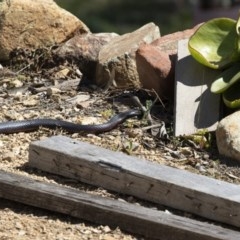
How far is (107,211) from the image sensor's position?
4.52m

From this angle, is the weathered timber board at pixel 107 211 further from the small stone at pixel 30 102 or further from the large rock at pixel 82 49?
the large rock at pixel 82 49

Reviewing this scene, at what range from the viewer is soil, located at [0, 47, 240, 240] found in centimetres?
457

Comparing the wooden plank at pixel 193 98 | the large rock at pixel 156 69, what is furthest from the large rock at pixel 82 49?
the wooden plank at pixel 193 98

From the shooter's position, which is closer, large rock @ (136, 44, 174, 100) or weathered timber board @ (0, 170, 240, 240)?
weathered timber board @ (0, 170, 240, 240)

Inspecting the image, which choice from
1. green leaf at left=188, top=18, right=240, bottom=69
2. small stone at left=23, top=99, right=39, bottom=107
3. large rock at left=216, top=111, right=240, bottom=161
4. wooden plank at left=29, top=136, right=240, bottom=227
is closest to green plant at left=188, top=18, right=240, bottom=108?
green leaf at left=188, top=18, right=240, bottom=69

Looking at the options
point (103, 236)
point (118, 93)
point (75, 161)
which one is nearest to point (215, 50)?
point (118, 93)

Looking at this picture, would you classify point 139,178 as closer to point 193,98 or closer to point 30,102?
point 193,98

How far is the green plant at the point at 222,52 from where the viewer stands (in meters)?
5.66

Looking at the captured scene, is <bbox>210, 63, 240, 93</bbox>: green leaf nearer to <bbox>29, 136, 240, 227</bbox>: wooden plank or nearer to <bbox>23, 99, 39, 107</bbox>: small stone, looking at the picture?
<bbox>29, 136, 240, 227</bbox>: wooden plank

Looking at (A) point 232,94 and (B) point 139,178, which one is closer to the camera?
(B) point 139,178

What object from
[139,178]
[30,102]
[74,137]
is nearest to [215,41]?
[74,137]

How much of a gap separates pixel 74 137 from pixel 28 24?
5.70 ft

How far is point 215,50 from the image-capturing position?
5.89 m

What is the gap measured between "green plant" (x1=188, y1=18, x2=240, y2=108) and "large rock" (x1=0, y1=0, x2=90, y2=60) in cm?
159
